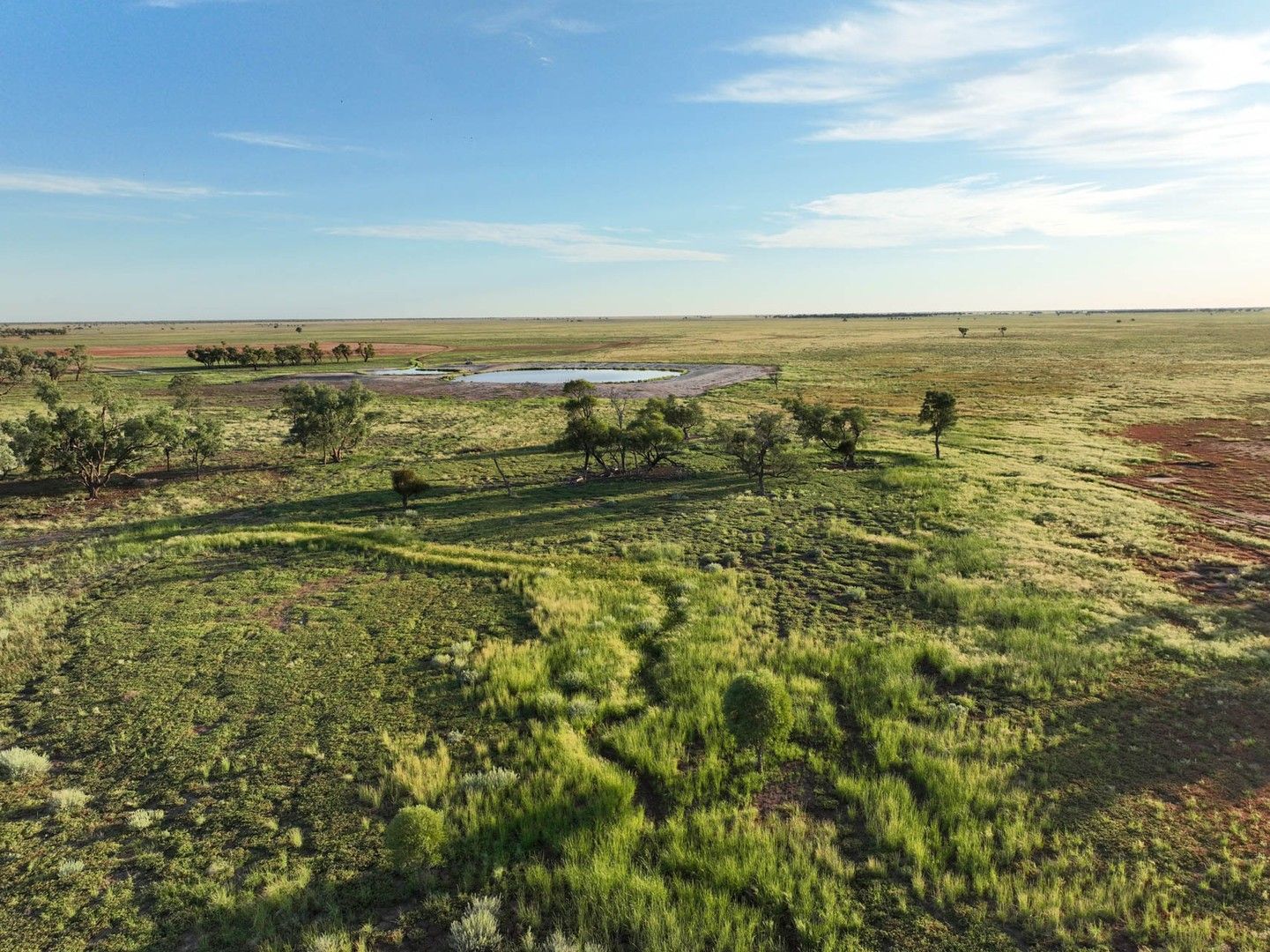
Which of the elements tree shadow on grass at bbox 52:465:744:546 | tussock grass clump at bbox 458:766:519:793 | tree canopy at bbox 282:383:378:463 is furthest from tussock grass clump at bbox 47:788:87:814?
tree canopy at bbox 282:383:378:463


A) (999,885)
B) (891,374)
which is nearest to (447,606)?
(999,885)

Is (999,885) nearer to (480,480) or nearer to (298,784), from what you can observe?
(298,784)

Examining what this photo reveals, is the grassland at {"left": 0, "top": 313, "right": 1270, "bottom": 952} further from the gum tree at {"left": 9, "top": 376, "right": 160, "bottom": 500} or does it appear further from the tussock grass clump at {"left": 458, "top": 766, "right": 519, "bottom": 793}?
the gum tree at {"left": 9, "top": 376, "right": 160, "bottom": 500}

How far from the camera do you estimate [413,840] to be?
10.7 meters

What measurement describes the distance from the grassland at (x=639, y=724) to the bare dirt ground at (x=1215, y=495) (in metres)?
0.45

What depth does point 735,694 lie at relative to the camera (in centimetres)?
Answer: 1320

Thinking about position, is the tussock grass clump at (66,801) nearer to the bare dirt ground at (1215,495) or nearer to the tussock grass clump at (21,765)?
the tussock grass clump at (21,765)

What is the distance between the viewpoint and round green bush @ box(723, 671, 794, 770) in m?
13.0

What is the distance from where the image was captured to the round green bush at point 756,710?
12969 mm

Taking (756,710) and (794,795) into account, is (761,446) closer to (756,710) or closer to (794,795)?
(756,710)

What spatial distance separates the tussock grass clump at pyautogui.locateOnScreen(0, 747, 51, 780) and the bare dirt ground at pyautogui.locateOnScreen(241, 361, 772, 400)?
2807 inches

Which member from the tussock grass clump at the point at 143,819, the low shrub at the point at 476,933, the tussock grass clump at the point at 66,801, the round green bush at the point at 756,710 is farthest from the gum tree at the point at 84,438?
the round green bush at the point at 756,710

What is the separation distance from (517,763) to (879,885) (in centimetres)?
770

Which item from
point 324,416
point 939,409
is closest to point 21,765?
point 324,416
